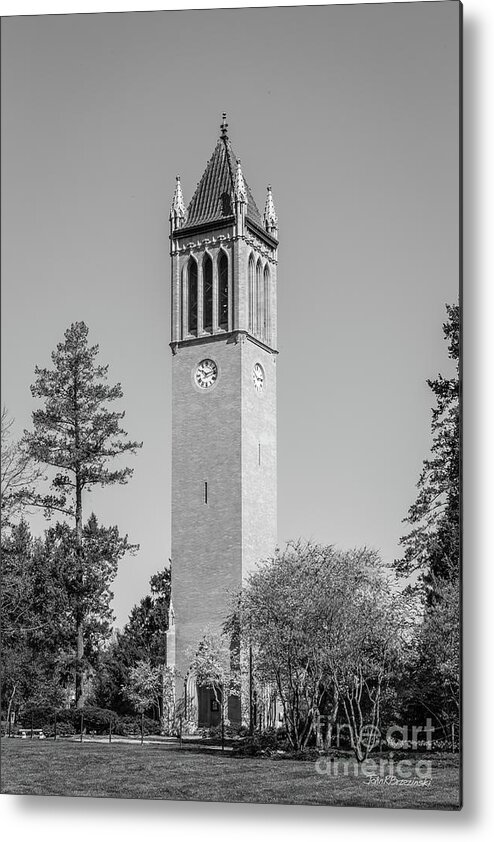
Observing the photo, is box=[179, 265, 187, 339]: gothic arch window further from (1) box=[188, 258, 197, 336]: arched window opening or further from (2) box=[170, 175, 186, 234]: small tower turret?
(2) box=[170, 175, 186, 234]: small tower turret

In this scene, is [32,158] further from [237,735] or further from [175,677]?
[175,677]

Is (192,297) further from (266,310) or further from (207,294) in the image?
(266,310)

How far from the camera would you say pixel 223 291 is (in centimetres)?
2108

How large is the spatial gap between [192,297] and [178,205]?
467 cm

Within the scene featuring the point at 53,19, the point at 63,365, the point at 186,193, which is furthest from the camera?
the point at 186,193

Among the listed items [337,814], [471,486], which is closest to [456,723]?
[337,814]

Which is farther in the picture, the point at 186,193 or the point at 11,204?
the point at 186,193

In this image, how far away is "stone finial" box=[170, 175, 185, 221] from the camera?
14915mm

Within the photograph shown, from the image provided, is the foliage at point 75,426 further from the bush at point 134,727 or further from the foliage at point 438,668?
the foliage at point 438,668

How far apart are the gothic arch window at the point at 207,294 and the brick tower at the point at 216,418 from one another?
2 centimetres

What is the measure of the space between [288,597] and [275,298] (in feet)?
13.3

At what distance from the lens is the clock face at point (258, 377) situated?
66.6ft

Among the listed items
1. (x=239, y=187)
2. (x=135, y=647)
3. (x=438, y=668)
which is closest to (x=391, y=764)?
(x=438, y=668)

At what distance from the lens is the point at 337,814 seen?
1127cm
